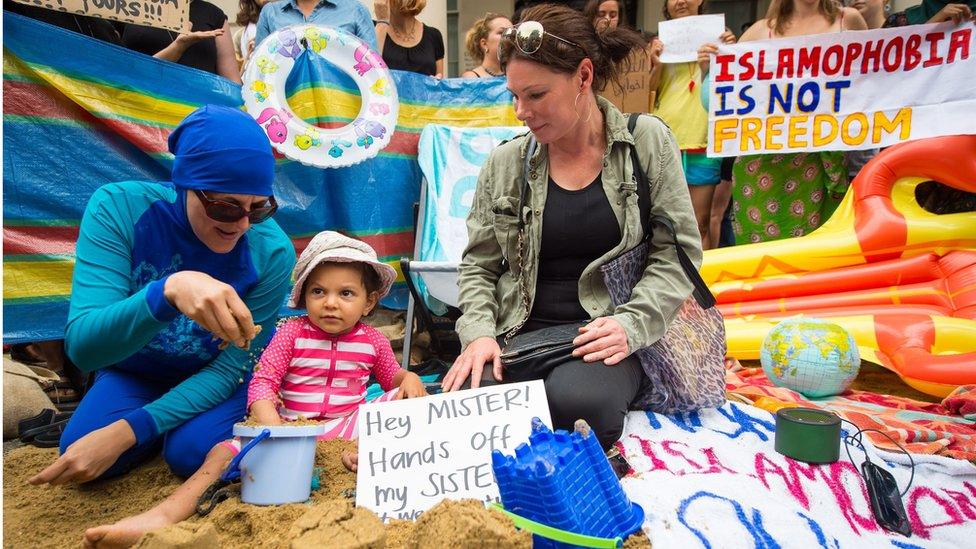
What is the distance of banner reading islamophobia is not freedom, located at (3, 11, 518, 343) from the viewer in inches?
133

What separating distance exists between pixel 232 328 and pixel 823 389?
8.72ft

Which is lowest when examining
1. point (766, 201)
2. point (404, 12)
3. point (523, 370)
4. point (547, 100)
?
point (523, 370)

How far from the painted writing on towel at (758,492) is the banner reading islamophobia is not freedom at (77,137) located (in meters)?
2.84

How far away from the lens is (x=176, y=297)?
5.60 feet

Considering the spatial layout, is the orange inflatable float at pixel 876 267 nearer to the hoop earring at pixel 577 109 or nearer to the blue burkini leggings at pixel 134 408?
the hoop earring at pixel 577 109

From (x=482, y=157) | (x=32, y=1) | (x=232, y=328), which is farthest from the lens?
(x=482, y=157)

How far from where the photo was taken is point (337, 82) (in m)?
4.45

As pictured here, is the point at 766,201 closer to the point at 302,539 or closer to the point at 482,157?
the point at 482,157

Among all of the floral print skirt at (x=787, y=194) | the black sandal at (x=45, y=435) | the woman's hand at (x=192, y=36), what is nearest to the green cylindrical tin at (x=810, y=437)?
the floral print skirt at (x=787, y=194)

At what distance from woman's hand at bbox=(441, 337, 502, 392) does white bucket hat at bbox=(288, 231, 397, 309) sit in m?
0.47

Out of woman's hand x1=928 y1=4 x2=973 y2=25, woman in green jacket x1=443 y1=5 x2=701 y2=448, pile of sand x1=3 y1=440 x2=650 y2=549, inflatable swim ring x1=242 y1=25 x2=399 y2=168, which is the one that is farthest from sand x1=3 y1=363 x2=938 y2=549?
woman's hand x1=928 y1=4 x2=973 y2=25

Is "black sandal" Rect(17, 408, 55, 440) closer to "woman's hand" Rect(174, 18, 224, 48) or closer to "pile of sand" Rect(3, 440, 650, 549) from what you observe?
"pile of sand" Rect(3, 440, 650, 549)

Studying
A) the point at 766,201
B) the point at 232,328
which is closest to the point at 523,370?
the point at 232,328

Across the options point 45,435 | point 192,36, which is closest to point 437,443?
point 45,435
